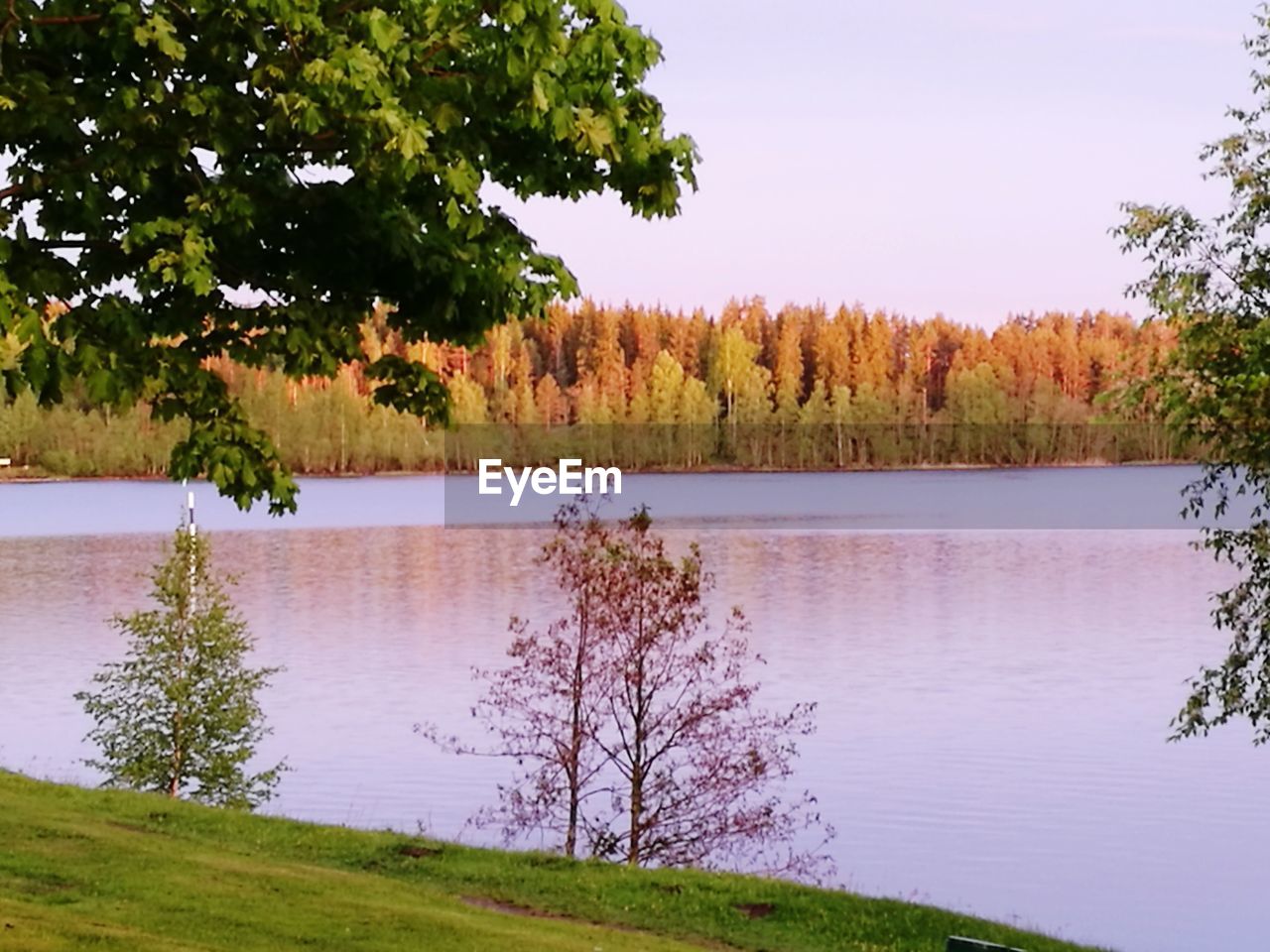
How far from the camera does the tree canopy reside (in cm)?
1049

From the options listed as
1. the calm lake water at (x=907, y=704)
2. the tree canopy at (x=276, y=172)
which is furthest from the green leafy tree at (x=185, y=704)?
the tree canopy at (x=276, y=172)

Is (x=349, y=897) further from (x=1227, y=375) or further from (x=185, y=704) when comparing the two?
(x=185, y=704)

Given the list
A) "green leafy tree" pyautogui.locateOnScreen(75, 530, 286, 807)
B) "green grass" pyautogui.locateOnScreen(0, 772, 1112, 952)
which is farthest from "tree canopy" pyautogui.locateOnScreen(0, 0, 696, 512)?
"green leafy tree" pyautogui.locateOnScreen(75, 530, 286, 807)

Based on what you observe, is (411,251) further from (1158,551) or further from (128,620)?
(1158,551)

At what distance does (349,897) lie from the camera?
18281 mm

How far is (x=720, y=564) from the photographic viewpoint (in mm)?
128625

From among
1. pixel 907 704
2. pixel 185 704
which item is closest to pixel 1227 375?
pixel 185 704

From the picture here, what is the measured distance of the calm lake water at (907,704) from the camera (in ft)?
167

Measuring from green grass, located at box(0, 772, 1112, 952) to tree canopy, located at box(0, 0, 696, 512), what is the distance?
480cm

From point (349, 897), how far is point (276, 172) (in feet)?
29.5

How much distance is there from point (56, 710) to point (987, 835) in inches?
1363

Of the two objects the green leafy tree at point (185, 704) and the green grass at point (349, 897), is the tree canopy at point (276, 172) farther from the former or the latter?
the green leafy tree at point (185, 704)

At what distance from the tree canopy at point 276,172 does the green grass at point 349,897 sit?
4805 millimetres

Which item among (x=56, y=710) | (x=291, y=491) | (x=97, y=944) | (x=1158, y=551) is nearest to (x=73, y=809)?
(x=97, y=944)
